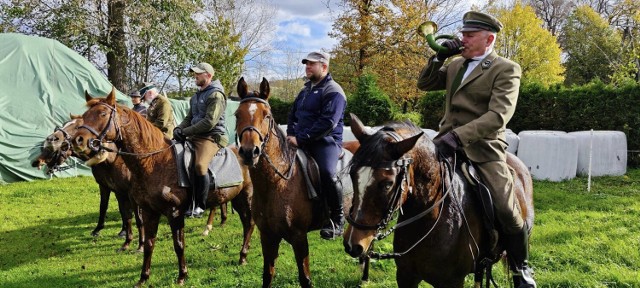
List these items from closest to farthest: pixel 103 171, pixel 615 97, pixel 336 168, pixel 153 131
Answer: pixel 336 168 < pixel 153 131 < pixel 103 171 < pixel 615 97

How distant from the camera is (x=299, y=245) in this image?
13.7 ft

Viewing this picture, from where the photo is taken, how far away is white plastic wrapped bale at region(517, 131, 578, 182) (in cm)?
1037

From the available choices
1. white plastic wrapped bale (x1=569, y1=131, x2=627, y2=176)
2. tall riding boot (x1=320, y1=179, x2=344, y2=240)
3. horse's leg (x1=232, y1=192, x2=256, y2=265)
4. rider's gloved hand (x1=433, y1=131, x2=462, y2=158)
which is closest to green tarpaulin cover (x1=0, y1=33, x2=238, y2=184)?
horse's leg (x1=232, y1=192, x2=256, y2=265)

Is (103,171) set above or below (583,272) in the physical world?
above

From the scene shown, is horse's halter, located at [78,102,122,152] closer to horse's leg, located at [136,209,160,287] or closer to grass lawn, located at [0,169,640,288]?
horse's leg, located at [136,209,160,287]

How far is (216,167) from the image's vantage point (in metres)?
5.61

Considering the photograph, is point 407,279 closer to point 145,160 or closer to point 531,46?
point 145,160

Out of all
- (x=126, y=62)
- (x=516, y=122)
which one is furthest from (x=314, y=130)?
(x=126, y=62)

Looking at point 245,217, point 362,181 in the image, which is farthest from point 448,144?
point 245,217

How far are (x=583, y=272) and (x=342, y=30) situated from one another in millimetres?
23111

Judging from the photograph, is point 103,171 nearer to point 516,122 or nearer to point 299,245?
point 299,245

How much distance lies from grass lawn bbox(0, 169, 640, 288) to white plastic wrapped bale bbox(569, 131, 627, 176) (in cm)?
144

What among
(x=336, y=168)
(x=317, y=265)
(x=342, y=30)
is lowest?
(x=317, y=265)

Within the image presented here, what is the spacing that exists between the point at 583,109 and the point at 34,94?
687 inches
